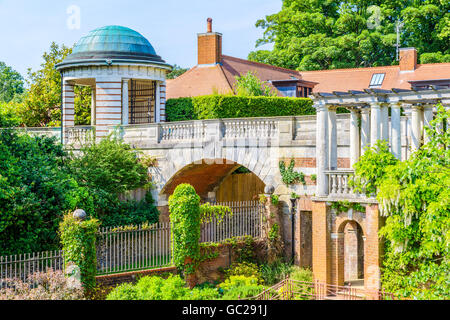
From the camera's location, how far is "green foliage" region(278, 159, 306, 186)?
23.9 metres

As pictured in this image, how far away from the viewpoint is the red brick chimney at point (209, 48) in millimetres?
40094

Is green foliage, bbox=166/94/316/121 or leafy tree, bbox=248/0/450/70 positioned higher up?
leafy tree, bbox=248/0/450/70

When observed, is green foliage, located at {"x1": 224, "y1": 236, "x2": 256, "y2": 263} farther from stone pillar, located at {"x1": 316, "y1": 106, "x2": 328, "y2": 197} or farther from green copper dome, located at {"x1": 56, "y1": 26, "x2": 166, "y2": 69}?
green copper dome, located at {"x1": 56, "y1": 26, "x2": 166, "y2": 69}

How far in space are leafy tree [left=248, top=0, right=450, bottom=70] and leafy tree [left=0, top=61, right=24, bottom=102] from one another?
31.9 meters

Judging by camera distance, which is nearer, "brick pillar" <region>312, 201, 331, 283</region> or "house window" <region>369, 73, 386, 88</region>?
"brick pillar" <region>312, 201, 331, 283</region>

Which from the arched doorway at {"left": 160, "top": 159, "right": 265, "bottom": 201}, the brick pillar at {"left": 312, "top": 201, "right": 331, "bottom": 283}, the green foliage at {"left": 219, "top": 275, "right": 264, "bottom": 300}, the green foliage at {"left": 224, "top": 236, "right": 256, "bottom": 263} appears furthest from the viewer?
the arched doorway at {"left": 160, "top": 159, "right": 265, "bottom": 201}

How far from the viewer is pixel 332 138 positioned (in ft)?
70.8

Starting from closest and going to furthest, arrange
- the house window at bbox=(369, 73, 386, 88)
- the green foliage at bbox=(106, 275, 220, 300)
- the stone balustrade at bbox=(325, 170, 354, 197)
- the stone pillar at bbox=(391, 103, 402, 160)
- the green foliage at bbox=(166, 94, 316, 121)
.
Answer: the green foliage at bbox=(106, 275, 220, 300) → the stone pillar at bbox=(391, 103, 402, 160) → the stone balustrade at bbox=(325, 170, 354, 197) → the green foliage at bbox=(166, 94, 316, 121) → the house window at bbox=(369, 73, 386, 88)

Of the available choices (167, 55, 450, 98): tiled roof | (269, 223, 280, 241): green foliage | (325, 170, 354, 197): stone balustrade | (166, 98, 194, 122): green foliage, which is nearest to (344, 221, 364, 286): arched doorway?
(269, 223, 280, 241): green foliage

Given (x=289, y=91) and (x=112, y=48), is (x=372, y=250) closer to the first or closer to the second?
(x=112, y=48)

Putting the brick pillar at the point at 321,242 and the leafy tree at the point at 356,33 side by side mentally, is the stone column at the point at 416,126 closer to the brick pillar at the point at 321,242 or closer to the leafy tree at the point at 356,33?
the brick pillar at the point at 321,242
